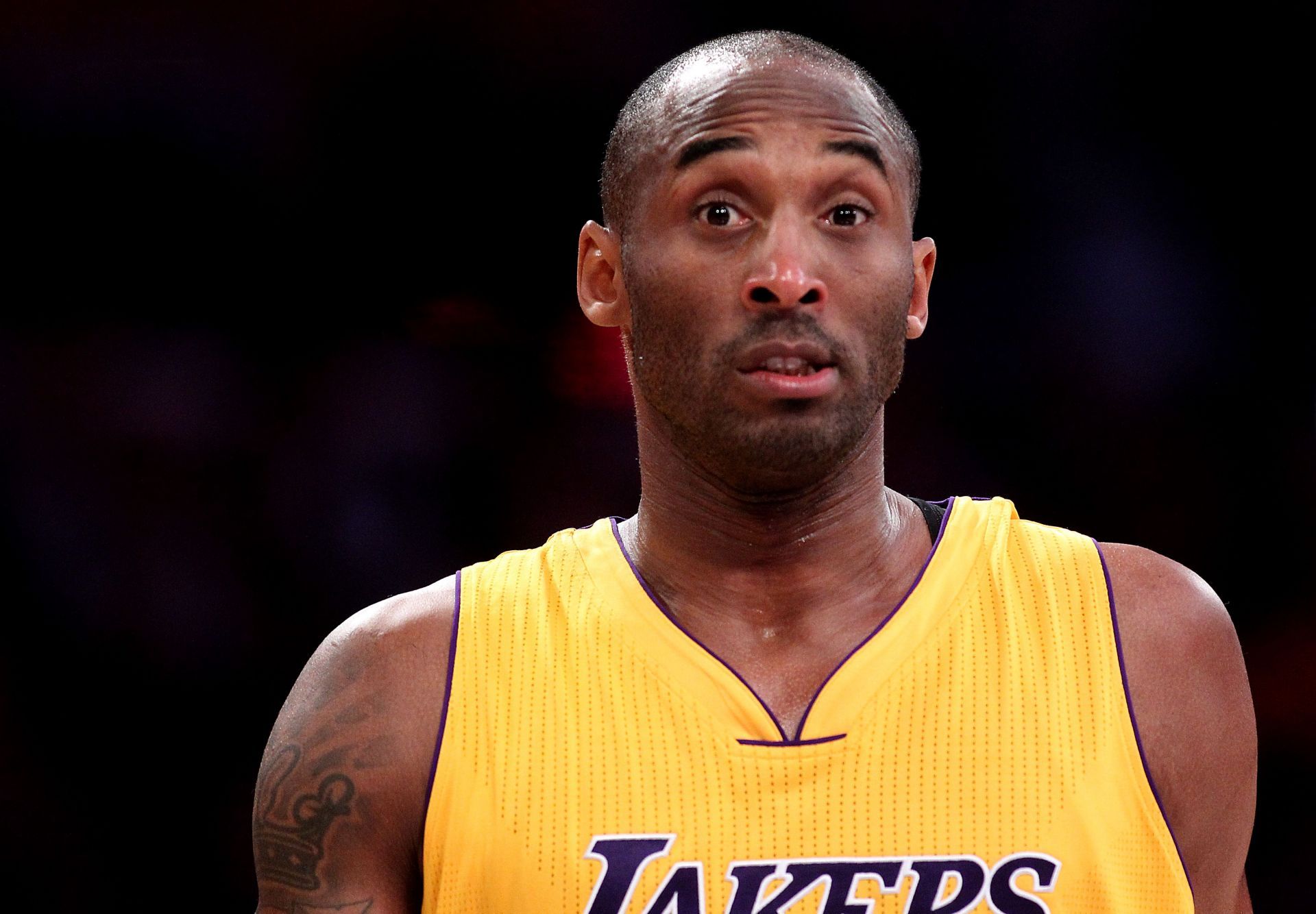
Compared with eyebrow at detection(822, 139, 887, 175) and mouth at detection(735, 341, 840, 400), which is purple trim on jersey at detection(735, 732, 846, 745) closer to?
mouth at detection(735, 341, 840, 400)

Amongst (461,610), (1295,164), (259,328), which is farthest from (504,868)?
(1295,164)

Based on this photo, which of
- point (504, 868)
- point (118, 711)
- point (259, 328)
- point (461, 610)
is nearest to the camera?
point (504, 868)

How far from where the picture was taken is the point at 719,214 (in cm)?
198

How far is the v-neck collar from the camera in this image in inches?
74.1

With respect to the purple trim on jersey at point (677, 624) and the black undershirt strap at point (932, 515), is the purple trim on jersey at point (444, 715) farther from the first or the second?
the black undershirt strap at point (932, 515)

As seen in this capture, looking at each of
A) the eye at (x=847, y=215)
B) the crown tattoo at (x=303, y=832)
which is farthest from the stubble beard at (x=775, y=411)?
the crown tattoo at (x=303, y=832)

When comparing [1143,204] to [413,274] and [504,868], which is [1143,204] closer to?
[413,274]

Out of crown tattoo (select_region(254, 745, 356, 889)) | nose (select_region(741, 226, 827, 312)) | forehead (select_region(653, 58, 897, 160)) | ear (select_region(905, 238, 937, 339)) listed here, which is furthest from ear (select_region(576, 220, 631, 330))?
crown tattoo (select_region(254, 745, 356, 889))

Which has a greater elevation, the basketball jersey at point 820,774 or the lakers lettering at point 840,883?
the basketball jersey at point 820,774

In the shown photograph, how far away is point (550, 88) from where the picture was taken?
4219 mm

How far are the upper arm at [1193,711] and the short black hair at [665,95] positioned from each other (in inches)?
25.0

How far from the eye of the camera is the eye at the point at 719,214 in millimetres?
1972

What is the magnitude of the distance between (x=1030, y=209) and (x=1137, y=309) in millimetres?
418

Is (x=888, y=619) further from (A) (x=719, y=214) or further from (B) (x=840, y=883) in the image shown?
(A) (x=719, y=214)
